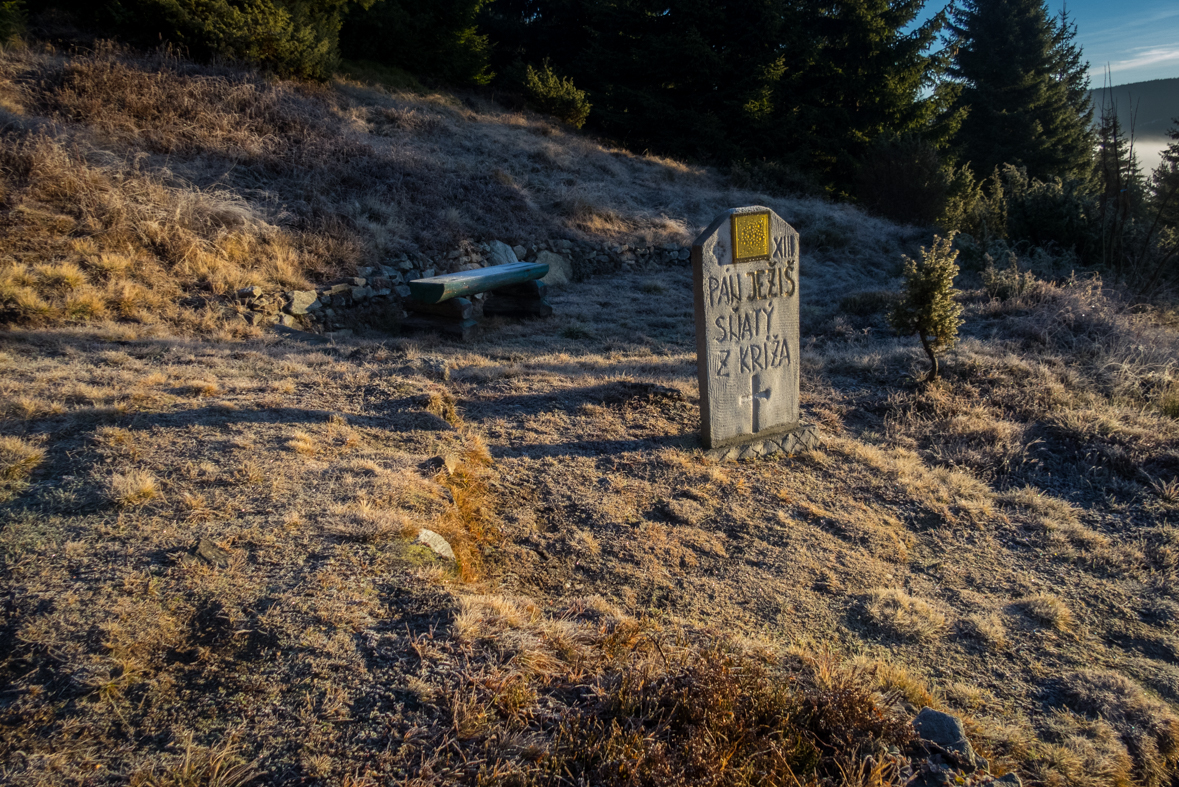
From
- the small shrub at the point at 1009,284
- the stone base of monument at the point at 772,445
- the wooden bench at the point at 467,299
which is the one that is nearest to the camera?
the stone base of monument at the point at 772,445

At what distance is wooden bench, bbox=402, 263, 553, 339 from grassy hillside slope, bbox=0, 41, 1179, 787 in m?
0.46

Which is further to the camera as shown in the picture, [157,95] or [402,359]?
[157,95]

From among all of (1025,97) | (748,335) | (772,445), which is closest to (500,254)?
(748,335)

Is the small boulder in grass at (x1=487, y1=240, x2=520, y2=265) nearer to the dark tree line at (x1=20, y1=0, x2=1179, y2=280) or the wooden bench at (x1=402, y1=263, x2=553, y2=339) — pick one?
the wooden bench at (x1=402, y1=263, x2=553, y2=339)

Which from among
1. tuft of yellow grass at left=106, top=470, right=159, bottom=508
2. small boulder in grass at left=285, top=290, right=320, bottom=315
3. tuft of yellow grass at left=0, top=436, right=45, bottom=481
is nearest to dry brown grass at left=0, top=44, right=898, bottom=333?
small boulder in grass at left=285, top=290, right=320, bottom=315

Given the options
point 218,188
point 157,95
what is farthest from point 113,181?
point 157,95

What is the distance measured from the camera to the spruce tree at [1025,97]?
967 inches

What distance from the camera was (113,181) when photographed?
7.70 m

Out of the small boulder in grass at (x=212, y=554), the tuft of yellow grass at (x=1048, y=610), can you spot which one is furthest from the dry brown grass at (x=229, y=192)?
the tuft of yellow grass at (x=1048, y=610)

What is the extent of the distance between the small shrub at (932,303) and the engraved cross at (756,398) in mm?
1819

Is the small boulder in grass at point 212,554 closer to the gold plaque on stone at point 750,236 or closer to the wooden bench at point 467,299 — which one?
the gold plaque on stone at point 750,236

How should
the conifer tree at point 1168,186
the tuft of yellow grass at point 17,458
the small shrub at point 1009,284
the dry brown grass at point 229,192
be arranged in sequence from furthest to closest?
1. the conifer tree at point 1168,186
2. the small shrub at point 1009,284
3. the dry brown grass at point 229,192
4. the tuft of yellow grass at point 17,458

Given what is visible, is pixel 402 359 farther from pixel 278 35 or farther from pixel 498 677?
pixel 278 35

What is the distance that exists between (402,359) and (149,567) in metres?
3.79
